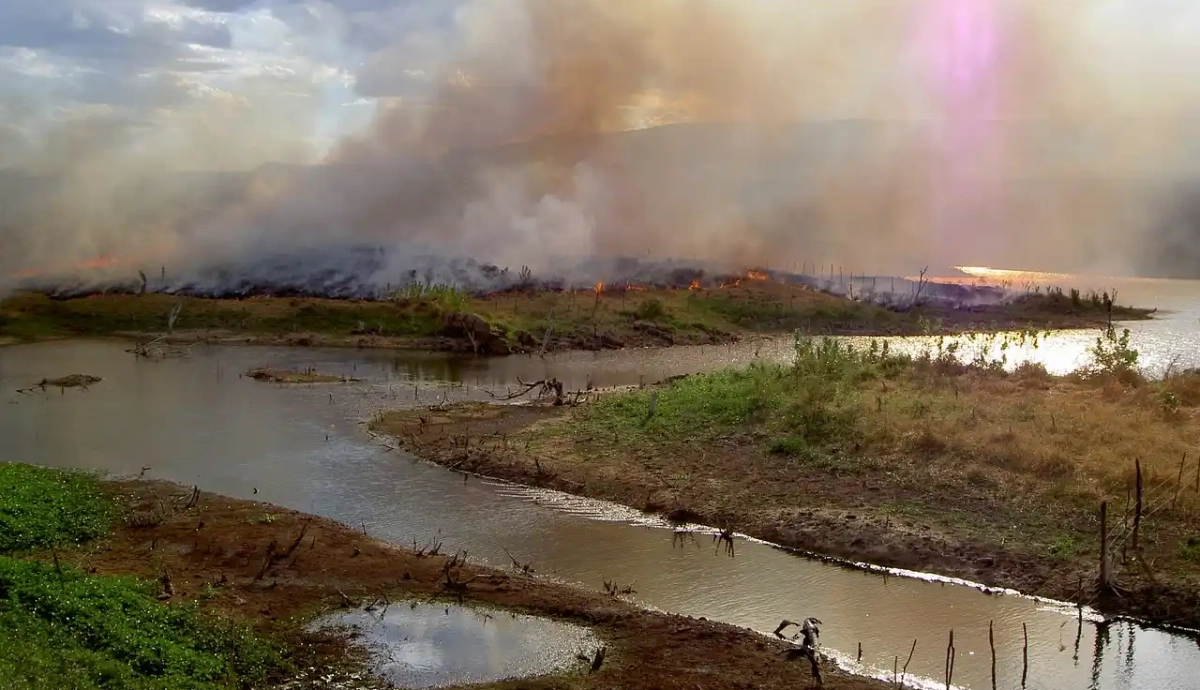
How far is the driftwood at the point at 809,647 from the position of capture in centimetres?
1435

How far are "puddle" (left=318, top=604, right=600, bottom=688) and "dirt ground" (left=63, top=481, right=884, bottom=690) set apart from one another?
433 mm

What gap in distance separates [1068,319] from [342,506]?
80.0 metres

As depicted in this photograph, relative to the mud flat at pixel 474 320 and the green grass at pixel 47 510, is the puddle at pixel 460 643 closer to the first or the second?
the green grass at pixel 47 510

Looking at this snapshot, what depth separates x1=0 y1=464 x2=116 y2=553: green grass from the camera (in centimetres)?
1894

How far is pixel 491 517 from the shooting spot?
2353cm

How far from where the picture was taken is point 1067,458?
23406mm

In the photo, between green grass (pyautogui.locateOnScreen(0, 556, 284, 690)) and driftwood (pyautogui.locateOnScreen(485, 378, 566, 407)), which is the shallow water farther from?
green grass (pyautogui.locateOnScreen(0, 556, 284, 690))

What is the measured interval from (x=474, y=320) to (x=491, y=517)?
39.9 metres

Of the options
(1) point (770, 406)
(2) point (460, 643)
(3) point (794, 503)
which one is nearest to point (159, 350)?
(1) point (770, 406)

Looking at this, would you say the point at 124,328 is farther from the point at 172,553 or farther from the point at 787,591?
the point at 787,591

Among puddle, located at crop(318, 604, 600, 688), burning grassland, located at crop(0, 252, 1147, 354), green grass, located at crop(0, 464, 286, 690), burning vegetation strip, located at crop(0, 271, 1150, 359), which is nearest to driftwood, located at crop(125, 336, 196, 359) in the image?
burning vegetation strip, located at crop(0, 271, 1150, 359)

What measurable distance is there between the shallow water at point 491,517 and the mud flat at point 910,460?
3.65 feet

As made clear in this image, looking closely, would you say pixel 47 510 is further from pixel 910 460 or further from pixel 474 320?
pixel 474 320

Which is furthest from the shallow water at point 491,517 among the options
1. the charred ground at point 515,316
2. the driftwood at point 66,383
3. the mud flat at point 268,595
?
the charred ground at point 515,316
